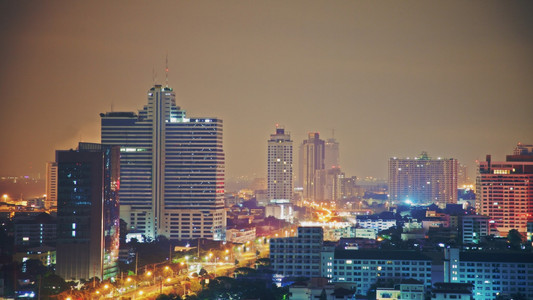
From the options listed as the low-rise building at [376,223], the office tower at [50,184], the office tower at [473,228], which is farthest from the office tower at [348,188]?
the office tower at [473,228]

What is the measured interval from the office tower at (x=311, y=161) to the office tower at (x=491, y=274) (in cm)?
6823

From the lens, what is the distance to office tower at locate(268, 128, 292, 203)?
7669 centimetres

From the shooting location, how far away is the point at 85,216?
102 ft

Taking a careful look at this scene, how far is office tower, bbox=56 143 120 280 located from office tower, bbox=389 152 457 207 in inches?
2304

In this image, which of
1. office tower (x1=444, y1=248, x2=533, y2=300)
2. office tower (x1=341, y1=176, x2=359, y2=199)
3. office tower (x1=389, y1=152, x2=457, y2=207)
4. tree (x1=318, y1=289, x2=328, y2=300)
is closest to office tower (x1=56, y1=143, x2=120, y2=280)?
tree (x1=318, y1=289, x2=328, y2=300)

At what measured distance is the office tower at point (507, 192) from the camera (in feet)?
167

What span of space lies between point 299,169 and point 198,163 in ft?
179

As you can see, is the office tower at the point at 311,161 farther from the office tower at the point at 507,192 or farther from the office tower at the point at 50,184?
the office tower at the point at 507,192

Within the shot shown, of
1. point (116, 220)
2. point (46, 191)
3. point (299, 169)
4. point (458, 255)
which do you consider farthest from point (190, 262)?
point (299, 169)

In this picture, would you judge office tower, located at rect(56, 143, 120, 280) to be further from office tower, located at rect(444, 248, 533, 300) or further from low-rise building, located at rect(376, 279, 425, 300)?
office tower, located at rect(444, 248, 533, 300)

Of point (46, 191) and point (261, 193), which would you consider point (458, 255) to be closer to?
point (46, 191)

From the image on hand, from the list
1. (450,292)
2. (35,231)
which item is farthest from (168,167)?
(450,292)

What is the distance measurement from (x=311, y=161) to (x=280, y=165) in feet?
74.5

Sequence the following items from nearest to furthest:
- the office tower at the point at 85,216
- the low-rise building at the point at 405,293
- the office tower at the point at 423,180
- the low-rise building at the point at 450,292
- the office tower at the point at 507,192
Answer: the low-rise building at the point at 450,292 < the low-rise building at the point at 405,293 < the office tower at the point at 85,216 < the office tower at the point at 507,192 < the office tower at the point at 423,180
